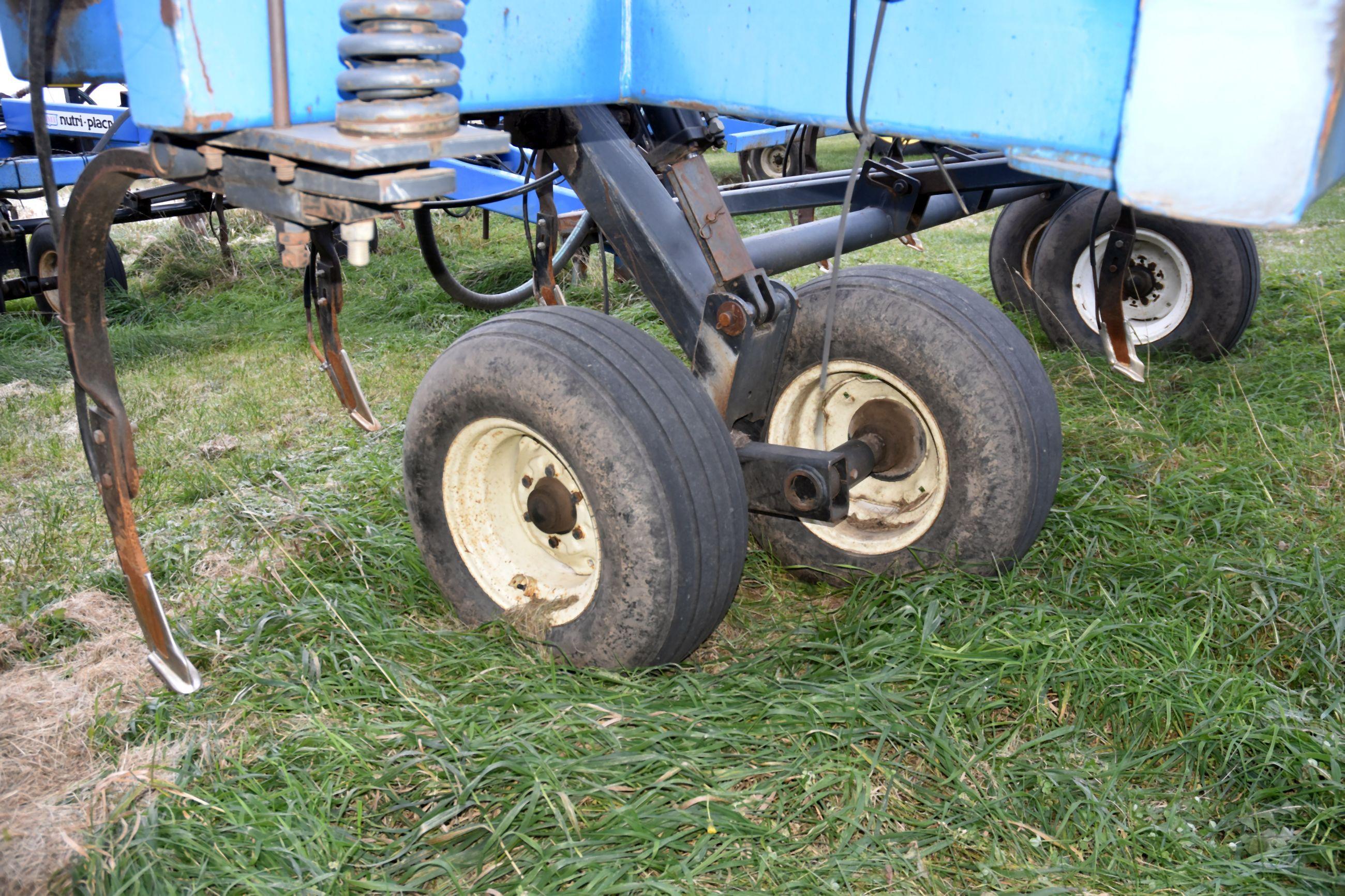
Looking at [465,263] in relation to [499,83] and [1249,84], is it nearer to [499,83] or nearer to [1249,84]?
[499,83]

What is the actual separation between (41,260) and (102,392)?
4365 mm

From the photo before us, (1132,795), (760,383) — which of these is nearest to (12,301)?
(760,383)

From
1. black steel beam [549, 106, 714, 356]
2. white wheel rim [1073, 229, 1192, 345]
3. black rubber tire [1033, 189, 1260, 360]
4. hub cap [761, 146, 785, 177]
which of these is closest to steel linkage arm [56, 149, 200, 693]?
black steel beam [549, 106, 714, 356]

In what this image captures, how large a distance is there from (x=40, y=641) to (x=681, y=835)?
1.63 m

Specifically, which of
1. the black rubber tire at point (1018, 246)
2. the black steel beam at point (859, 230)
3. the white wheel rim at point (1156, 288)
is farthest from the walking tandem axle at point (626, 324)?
the black rubber tire at point (1018, 246)

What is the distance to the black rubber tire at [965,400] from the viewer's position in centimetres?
244

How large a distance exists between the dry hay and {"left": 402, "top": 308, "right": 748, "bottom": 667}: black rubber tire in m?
0.87

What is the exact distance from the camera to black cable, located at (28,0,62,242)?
177 cm

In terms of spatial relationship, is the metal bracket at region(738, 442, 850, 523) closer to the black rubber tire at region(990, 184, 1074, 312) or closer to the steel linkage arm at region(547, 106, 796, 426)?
the steel linkage arm at region(547, 106, 796, 426)

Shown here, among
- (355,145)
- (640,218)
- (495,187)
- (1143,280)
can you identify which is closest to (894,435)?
(640,218)

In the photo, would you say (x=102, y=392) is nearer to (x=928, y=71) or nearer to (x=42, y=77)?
(x=42, y=77)

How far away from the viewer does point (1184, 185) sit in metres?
1.38

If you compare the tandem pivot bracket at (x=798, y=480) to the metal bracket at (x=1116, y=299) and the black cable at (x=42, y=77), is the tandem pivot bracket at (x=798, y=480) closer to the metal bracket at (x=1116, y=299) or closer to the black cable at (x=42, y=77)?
the black cable at (x=42, y=77)

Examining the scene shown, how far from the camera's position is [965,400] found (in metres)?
2.46
